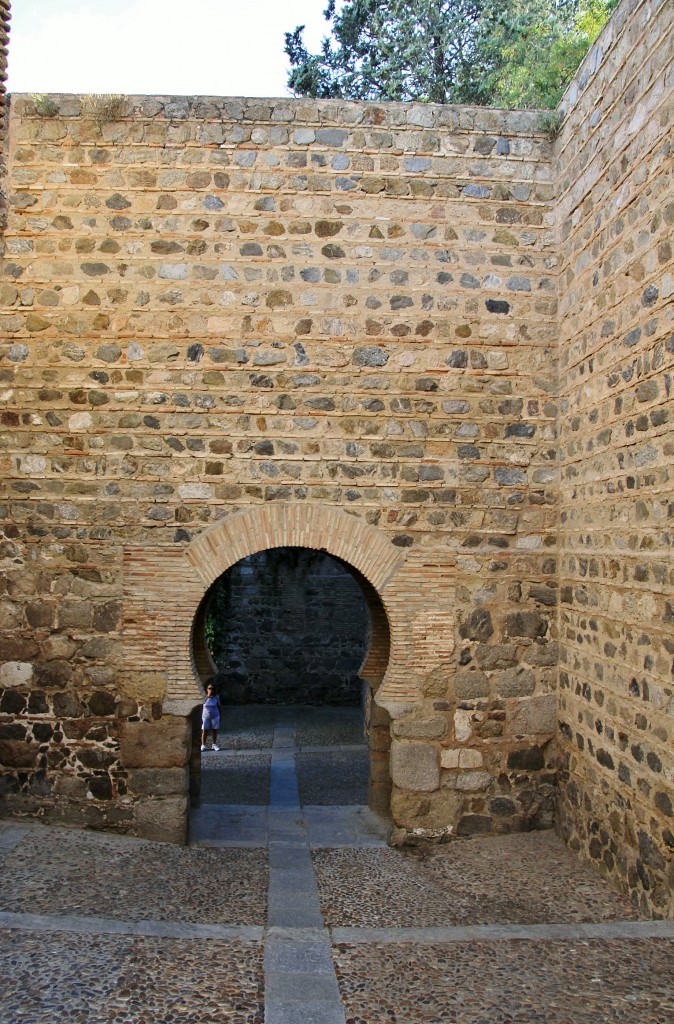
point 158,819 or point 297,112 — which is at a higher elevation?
point 297,112

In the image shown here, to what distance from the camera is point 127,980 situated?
3.69 m

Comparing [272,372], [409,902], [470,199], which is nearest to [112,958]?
[409,902]

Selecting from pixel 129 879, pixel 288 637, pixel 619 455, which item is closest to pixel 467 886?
Result: pixel 129 879

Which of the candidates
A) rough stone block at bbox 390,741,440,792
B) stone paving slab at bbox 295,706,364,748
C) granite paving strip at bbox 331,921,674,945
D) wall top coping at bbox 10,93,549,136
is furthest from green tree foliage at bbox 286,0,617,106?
granite paving strip at bbox 331,921,674,945

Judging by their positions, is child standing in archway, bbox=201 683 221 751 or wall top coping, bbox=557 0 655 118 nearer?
wall top coping, bbox=557 0 655 118

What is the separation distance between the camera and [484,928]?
14.8 feet

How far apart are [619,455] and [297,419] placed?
221cm

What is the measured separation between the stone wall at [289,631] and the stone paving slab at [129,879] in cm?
844

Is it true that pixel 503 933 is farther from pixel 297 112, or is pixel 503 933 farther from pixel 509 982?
pixel 297 112

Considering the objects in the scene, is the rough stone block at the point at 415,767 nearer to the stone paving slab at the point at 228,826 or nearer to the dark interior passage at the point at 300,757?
the stone paving slab at the point at 228,826

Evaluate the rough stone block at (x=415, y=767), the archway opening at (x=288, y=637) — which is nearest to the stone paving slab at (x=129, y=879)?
the rough stone block at (x=415, y=767)

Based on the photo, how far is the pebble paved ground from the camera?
11.7 ft

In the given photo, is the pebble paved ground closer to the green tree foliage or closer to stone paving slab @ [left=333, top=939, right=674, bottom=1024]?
stone paving slab @ [left=333, top=939, right=674, bottom=1024]

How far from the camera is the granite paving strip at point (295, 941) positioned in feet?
11.7
